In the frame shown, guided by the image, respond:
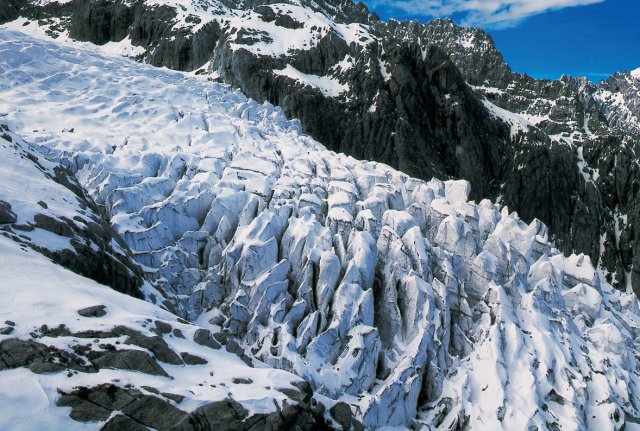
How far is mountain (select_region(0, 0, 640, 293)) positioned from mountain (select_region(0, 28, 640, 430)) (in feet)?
262

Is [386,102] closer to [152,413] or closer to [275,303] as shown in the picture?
[275,303]

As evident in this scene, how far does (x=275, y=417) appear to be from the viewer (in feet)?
87.2

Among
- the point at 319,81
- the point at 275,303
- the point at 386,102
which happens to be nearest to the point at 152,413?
the point at 275,303

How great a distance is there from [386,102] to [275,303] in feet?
394

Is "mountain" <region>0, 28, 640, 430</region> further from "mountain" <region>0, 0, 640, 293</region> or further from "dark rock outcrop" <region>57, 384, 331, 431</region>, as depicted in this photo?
"mountain" <region>0, 0, 640, 293</region>

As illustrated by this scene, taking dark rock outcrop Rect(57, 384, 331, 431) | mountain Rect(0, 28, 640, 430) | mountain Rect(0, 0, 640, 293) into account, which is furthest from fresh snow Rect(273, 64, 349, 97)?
dark rock outcrop Rect(57, 384, 331, 431)

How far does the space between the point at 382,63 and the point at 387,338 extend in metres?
132

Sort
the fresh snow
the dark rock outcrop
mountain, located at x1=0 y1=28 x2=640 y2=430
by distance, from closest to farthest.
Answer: the dark rock outcrop < mountain, located at x1=0 y1=28 x2=640 y2=430 < the fresh snow

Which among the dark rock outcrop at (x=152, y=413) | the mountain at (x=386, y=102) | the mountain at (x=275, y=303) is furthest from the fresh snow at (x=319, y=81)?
the dark rock outcrop at (x=152, y=413)

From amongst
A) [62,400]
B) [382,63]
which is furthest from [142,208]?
[382,63]

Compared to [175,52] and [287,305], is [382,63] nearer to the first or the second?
[175,52]

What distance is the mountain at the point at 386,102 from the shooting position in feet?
506

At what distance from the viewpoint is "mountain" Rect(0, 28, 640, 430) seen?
86.0ft

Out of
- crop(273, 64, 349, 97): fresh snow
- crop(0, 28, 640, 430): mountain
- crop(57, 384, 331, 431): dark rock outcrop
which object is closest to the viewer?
crop(57, 384, 331, 431): dark rock outcrop
